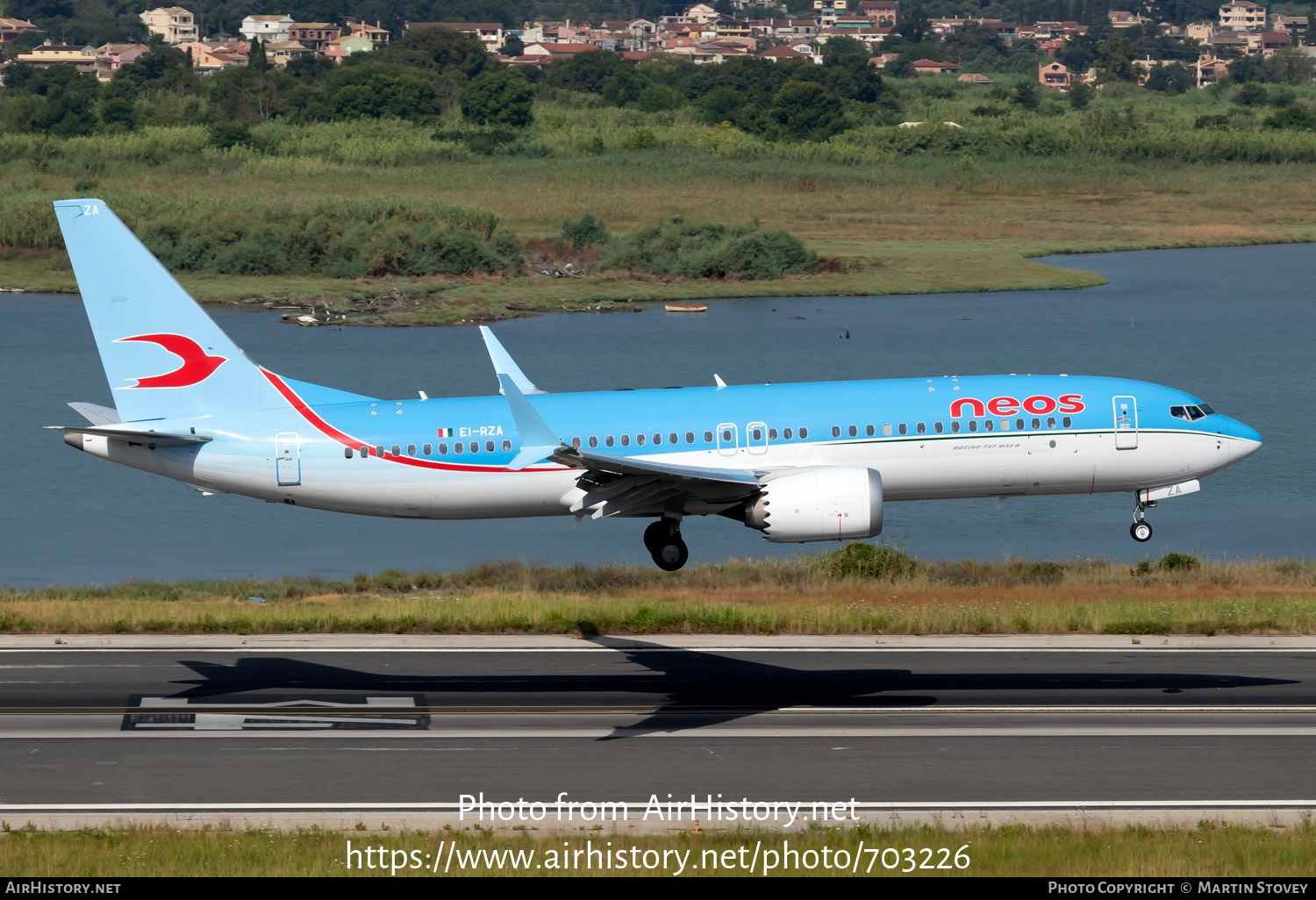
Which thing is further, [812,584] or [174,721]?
[812,584]

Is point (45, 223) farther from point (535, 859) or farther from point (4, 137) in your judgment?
point (535, 859)

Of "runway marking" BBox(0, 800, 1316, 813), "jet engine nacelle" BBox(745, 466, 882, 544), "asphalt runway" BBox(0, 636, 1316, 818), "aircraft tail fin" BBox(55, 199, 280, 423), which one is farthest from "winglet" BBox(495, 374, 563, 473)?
"runway marking" BBox(0, 800, 1316, 813)

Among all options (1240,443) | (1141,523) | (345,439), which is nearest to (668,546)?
(345,439)

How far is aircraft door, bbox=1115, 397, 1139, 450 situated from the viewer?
46.3m

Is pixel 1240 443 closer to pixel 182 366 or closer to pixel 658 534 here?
pixel 658 534

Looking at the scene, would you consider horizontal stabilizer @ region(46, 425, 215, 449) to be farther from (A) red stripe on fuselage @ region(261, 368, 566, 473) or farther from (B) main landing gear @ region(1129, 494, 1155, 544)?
(B) main landing gear @ region(1129, 494, 1155, 544)

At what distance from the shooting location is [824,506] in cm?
4284

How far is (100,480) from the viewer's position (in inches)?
2953

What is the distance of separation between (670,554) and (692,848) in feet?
71.7

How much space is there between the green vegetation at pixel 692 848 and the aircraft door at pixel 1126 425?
22123mm

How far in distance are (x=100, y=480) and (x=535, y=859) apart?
56586 mm

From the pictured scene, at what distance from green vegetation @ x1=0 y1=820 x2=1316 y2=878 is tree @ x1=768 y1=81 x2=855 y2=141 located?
165922 mm

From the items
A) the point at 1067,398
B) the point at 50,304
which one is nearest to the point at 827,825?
the point at 1067,398

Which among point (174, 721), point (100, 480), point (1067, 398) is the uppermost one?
point (1067, 398)
